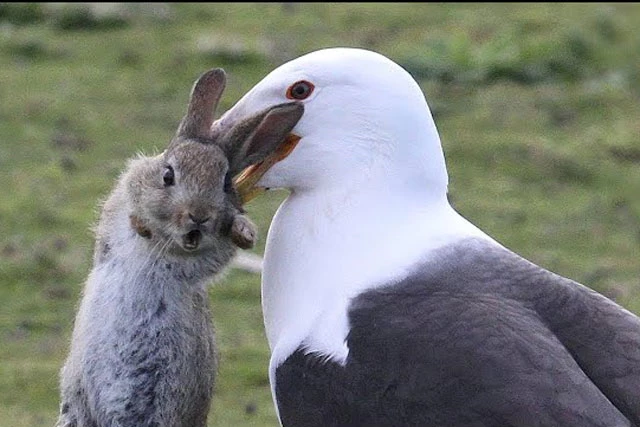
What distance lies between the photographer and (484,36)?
16.1 metres

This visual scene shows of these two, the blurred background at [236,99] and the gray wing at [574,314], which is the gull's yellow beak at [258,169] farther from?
the blurred background at [236,99]

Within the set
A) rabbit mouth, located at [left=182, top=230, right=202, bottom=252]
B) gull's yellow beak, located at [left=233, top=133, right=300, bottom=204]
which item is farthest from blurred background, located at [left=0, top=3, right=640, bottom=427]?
rabbit mouth, located at [left=182, top=230, right=202, bottom=252]

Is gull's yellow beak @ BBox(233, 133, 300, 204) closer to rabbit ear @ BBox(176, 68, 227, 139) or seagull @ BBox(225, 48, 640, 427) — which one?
seagull @ BBox(225, 48, 640, 427)

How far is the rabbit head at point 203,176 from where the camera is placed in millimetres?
6355

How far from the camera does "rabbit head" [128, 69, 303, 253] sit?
6.36m

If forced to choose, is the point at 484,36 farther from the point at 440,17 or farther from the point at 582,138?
the point at 582,138

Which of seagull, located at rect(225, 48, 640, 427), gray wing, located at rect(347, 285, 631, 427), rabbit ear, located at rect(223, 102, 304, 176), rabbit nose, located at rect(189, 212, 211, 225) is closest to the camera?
gray wing, located at rect(347, 285, 631, 427)

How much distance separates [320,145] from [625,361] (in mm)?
1220

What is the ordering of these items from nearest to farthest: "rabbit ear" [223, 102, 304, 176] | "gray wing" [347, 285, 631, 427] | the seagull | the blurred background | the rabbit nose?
"gray wing" [347, 285, 631, 427] → the seagull → the rabbit nose → "rabbit ear" [223, 102, 304, 176] → the blurred background

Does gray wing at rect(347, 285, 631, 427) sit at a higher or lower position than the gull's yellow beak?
lower

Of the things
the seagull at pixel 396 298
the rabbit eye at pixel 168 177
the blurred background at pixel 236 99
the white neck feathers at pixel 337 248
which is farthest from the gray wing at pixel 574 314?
the blurred background at pixel 236 99

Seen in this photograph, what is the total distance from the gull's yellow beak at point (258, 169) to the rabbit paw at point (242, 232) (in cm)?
20

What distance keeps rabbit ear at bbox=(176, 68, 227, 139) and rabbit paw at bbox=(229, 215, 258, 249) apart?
0.32 metres

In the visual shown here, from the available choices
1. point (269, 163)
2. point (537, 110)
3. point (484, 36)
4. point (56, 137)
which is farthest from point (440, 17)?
point (269, 163)
